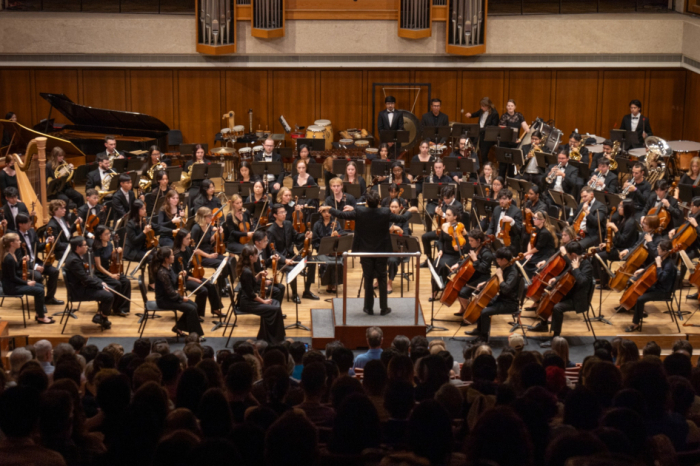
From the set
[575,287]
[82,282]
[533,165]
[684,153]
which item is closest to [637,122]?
[684,153]

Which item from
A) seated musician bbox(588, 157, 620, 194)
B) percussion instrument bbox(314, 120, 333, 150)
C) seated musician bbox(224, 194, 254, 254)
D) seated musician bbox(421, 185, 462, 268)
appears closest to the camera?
seated musician bbox(224, 194, 254, 254)

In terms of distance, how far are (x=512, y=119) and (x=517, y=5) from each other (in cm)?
332

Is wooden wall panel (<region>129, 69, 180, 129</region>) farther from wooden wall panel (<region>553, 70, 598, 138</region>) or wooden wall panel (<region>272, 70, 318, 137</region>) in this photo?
wooden wall panel (<region>553, 70, 598, 138</region>)

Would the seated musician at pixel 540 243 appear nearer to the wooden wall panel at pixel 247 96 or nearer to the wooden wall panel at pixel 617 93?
the wooden wall panel at pixel 617 93

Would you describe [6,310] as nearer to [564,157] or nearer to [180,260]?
[180,260]

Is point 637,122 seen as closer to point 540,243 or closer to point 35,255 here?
point 540,243

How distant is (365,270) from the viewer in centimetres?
885

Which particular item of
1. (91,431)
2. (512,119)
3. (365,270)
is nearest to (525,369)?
(91,431)

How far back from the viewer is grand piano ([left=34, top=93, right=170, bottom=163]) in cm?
1508

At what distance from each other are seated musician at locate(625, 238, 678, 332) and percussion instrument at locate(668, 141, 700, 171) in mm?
5782

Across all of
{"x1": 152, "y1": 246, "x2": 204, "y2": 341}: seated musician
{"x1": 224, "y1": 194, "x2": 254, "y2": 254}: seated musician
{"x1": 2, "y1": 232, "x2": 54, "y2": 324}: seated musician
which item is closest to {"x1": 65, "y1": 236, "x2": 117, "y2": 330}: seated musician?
{"x1": 2, "y1": 232, "x2": 54, "y2": 324}: seated musician

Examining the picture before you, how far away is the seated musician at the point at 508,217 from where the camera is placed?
10.9 m

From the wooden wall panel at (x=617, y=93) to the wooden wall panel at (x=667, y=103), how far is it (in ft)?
0.85

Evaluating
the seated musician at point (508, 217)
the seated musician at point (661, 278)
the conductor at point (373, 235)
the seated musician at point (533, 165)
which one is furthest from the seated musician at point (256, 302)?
the seated musician at point (533, 165)
